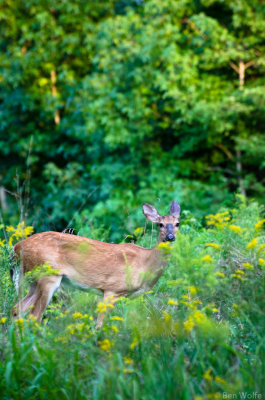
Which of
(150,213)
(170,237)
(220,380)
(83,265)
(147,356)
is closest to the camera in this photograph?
(220,380)

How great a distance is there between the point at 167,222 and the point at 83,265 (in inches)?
36.4

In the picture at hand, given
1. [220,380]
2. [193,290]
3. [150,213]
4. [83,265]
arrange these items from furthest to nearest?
[150,213] → [83,265] → [193,290] → [220,380]

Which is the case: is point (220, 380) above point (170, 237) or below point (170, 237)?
above

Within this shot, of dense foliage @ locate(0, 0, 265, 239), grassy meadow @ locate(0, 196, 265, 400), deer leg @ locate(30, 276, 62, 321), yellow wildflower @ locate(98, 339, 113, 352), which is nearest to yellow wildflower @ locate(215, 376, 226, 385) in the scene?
grassy meadow @ locate(0, 196, 265, 400)

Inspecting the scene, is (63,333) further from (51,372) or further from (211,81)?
(211,81)

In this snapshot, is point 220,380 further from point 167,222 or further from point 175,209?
point 175,209

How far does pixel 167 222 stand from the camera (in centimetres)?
534

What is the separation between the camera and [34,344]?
3.22 meters

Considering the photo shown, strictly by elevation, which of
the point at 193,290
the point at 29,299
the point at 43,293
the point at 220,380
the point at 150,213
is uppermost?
the point at 193,290

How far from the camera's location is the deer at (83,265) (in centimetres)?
470

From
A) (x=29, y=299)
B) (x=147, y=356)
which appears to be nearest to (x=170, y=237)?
(x=29, y=299)

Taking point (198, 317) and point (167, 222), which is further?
point (167, 222)

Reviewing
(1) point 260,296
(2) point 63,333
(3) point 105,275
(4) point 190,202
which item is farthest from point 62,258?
(4) point 190,202

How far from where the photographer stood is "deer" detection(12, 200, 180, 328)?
4695 mm
